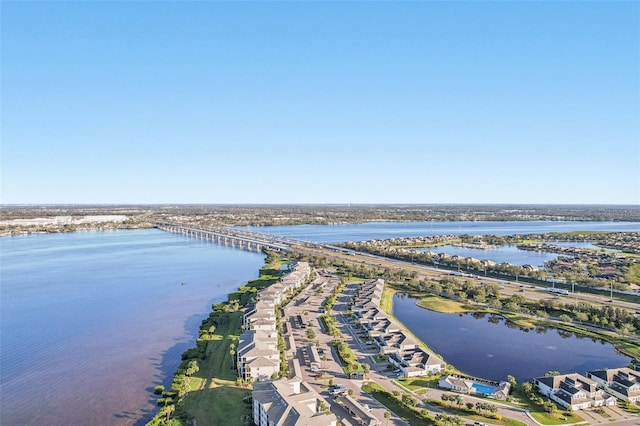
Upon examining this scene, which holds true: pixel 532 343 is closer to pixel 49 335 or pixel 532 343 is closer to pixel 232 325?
pixel 232 325

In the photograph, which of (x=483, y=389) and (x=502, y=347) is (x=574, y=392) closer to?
(x=483, y=389)

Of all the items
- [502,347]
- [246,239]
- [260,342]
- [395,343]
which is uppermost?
[246,239]

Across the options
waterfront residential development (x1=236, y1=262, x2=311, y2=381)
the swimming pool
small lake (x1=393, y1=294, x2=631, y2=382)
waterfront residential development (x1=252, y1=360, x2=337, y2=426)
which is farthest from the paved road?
small lake (x1=393, y1=294, x2=631, y2=382)

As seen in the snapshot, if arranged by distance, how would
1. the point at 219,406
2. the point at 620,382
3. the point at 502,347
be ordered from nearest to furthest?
the point at 219,406
the point at 620,382
the point at 502,347

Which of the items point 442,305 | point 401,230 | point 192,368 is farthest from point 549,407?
point 401,230

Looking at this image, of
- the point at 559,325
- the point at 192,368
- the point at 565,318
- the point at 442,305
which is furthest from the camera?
the point at 442,305

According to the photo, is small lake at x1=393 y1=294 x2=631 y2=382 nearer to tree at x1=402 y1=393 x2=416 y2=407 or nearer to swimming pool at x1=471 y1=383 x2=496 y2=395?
swimming pool at x1=471 y1=383 x2=496 y2=395

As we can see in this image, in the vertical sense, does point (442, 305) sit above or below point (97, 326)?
above
